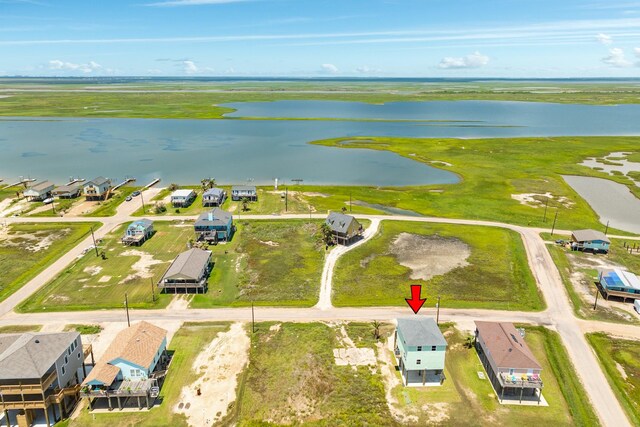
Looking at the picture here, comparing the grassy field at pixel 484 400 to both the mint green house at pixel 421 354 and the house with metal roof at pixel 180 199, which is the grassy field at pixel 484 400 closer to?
the mint green house at pixel 421 354

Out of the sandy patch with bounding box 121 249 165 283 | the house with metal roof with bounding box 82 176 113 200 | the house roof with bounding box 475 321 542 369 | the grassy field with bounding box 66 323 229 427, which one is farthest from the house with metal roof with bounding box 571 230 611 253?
the house with metal roof with bounding box 82 176 113 200

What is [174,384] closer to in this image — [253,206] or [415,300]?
[415,300]

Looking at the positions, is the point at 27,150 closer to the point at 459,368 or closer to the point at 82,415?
the point at 82,415

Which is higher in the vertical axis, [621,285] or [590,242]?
[590,242]

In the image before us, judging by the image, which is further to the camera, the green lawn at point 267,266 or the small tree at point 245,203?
the small tree at point 245,203

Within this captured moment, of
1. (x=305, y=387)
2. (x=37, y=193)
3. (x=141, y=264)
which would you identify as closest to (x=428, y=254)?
(x=305, y=387)

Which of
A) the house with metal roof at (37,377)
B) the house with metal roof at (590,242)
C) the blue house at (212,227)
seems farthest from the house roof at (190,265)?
the house with metal roof at (590,242)
